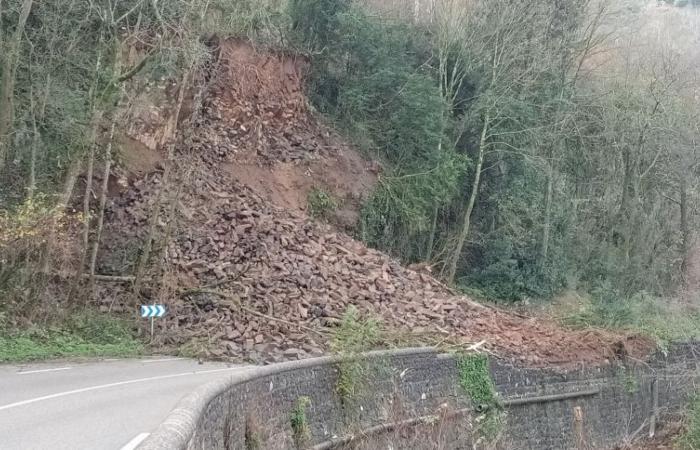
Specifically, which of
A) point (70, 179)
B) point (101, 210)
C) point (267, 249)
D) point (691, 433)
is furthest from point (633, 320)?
point (70, 179)

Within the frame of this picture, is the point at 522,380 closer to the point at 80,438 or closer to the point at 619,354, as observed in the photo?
the point at 619,354

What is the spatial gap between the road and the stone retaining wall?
102cm

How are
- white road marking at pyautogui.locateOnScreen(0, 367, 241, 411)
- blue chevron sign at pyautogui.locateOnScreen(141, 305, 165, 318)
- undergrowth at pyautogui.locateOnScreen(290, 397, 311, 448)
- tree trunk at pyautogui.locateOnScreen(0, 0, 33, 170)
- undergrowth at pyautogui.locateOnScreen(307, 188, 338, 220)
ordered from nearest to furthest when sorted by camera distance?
white road marking at pyautogui.locateOnScreen(0, 367, 241, 411)
undergrowth at pyautogui.locateOnScreen(290, 397, 311, 448)
blue chevron sign at pyautogui.locateOnScreen(141, 305, 165, 318)
tree trunk at pyautogui.locateOnScreen(0, 0, 33, 170)
undergrowth at pyautogui.locateOnScreen(307, 188, 338, 220)

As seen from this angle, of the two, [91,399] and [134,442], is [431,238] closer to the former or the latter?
[91,399]

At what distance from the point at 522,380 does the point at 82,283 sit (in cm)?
1207

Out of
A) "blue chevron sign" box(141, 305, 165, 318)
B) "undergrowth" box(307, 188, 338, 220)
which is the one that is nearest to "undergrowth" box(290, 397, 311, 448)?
"blue chevron sign" box(141, 305, 165, 318)

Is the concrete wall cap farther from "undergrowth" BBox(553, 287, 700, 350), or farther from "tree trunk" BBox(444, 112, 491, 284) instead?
"tree trunk" BBox(444, 112, 491, 284)

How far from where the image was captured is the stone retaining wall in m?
9.12

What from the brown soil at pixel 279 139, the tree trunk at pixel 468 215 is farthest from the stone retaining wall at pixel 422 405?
the brown soil at pixel 279 139

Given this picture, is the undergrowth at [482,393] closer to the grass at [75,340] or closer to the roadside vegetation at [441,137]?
the grass at [75,340]

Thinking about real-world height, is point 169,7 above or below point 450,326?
above

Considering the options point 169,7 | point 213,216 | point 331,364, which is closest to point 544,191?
point 213,216

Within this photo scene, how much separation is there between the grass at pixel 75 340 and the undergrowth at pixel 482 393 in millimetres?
7934

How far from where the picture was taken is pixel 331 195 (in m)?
28.5
